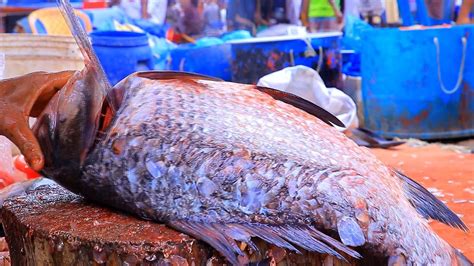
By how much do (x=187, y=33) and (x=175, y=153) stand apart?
11276mm

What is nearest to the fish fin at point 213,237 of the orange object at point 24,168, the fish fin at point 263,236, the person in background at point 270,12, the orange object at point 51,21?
the fish fin at point 263,236

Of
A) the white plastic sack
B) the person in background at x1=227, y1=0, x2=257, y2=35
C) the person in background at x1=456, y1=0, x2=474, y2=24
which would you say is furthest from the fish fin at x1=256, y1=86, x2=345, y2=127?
the person in background at x1=227, y1=0, x2=257, y2=35

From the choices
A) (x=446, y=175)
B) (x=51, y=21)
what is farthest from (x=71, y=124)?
(x=51, y=21)

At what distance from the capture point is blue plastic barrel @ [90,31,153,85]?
751 centimetres

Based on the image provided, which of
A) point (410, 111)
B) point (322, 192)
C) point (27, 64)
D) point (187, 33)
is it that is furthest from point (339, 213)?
point (187, 33)

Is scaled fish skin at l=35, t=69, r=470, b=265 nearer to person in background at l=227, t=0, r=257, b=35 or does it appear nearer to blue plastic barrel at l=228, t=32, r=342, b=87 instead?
blue plastic barrel at l=228, t=32, r=342, b=87

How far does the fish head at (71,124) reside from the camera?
2182 millimetres

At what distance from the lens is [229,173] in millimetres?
2059

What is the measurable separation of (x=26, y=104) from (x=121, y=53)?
5371 millimetres

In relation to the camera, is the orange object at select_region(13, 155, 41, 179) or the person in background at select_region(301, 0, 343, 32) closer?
the orange object at select_region(13, 155, 41, 179)

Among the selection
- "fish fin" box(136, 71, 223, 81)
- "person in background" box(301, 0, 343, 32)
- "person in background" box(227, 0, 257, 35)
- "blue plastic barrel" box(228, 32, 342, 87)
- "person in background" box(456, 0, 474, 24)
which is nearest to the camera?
"fish fin" box(136, 71, 223, 81)

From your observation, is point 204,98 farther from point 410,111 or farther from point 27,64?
point 410,111

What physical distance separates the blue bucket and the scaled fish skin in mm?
5187

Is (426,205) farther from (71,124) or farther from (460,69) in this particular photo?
(460,69)
